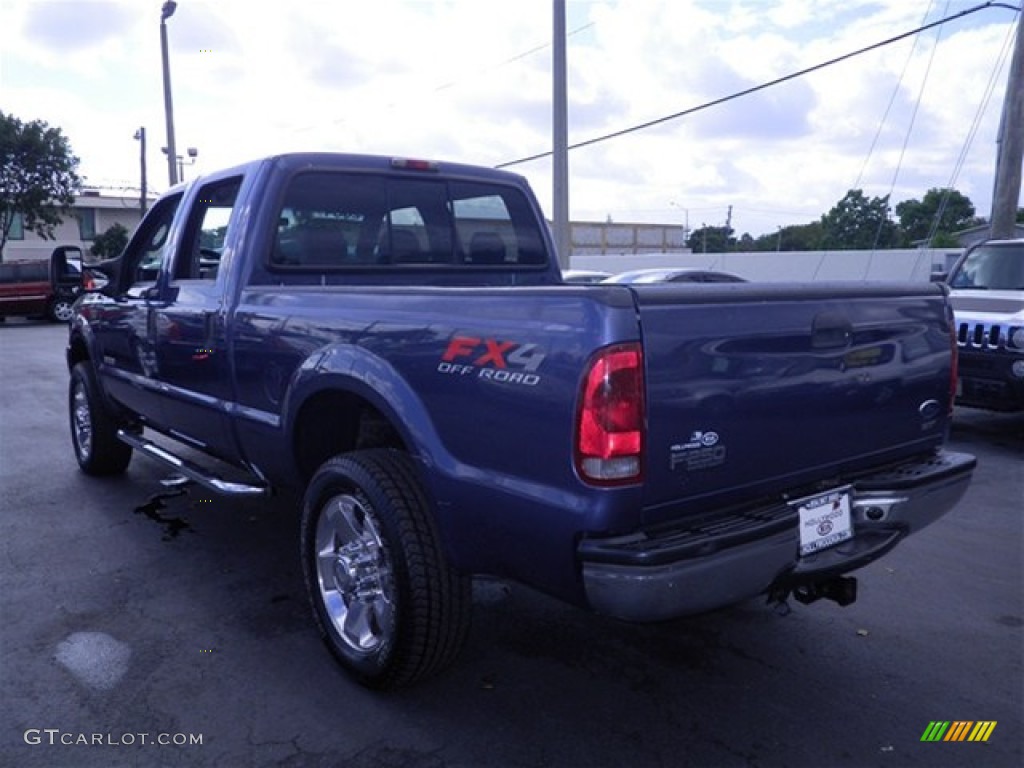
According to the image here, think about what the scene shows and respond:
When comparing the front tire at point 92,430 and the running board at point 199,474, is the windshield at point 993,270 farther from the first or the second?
the front tire at point 92,430

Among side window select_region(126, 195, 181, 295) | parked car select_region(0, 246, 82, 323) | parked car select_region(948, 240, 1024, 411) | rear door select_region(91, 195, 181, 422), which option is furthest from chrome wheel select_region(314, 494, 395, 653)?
parked car select_region(0, 246, 82, 323)

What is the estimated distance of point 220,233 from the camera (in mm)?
4320

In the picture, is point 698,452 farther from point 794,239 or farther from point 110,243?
point 794,239

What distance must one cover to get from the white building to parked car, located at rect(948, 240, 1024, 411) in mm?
46358

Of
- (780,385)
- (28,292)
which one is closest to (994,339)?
(780,385)

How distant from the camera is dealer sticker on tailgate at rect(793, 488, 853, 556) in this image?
110 inches

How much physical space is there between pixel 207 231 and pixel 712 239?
63.8m

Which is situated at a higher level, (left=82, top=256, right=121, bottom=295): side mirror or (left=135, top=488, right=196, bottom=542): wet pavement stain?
(left=82, top=256, right=121, bottom=295): side mirror

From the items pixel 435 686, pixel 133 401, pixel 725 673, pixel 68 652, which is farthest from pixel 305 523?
pixel 133 401

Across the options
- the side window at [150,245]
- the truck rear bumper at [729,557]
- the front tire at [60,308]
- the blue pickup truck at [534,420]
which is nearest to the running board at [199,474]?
the blue pickup truck at [534,420]

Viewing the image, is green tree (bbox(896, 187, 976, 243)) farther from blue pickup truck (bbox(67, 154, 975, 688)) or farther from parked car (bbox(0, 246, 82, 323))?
blue pickup truck (bbox(67, 154, 975, 688))

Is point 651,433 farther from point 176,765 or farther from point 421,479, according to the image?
point 176,765

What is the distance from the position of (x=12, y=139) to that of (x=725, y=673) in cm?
3593

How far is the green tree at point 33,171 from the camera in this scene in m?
A: 32.2
